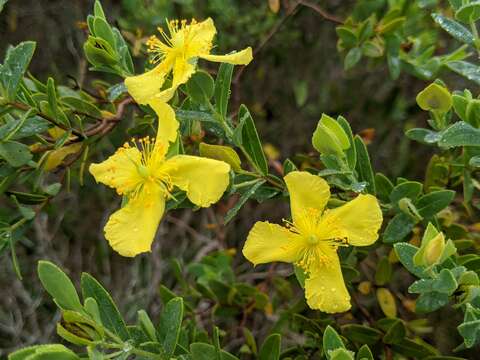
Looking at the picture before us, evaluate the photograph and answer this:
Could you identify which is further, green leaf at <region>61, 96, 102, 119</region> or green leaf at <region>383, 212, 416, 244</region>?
green leaf at <region>61, 96, 102, 119</region>

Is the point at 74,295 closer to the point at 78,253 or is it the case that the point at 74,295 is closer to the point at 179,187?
the point at 179,187

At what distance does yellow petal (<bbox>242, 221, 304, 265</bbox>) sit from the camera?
1.08 m

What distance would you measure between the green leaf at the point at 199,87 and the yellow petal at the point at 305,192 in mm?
193

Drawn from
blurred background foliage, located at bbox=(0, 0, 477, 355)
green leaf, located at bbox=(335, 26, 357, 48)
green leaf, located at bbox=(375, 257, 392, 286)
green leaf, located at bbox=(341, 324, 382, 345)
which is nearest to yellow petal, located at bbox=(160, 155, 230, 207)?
green leaf, located at bbox=(341, 324, 382, 345)

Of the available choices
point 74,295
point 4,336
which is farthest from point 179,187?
point 4,336

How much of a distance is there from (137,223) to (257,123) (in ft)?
4.87

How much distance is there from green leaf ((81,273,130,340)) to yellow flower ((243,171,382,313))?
0.77ft

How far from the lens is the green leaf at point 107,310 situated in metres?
1.03

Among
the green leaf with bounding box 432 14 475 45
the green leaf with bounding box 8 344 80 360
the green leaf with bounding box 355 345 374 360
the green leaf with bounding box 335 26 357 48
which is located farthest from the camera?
the green leaf with bounding box 335 26 357 48

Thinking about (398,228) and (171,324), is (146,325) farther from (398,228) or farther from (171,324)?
(398,228)

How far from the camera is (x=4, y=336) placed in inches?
98.3

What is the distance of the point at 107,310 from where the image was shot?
1.03 m

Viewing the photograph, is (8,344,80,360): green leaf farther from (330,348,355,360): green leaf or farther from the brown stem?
the brown stem

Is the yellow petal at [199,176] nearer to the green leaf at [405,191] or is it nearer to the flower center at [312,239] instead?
the flower center at [312,239]
